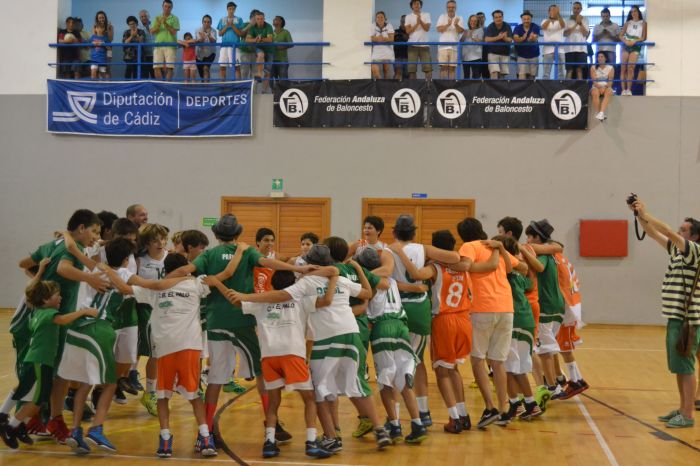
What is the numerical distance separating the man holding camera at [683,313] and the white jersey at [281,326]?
10.6ft

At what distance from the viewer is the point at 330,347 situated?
583cm

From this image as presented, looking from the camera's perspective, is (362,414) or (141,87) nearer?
(362,414)

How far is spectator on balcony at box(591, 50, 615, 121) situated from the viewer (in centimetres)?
1514

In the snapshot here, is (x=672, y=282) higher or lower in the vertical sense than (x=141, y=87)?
lower

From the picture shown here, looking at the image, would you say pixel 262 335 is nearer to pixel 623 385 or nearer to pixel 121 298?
pixel 121 298

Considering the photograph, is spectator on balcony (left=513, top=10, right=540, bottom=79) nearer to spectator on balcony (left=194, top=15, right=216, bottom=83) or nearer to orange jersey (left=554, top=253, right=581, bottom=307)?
spectator on balcony (left=194, top=15, right=216, bottom=83)

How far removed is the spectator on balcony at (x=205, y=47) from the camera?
53.7 feet

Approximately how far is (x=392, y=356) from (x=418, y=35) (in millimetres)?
11184

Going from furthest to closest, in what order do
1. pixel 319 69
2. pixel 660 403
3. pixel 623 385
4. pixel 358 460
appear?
1. pixel 319 69
2. pixel 623 385
3. pixel 660 403
4. pixel 358 460

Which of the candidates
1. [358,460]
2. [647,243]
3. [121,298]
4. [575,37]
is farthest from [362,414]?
[575,37]

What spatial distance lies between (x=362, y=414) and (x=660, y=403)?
360 centimetres

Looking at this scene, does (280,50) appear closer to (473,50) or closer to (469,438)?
(473,50)

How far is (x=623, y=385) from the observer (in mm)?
9141

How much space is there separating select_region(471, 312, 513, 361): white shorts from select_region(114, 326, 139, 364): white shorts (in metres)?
3.06
